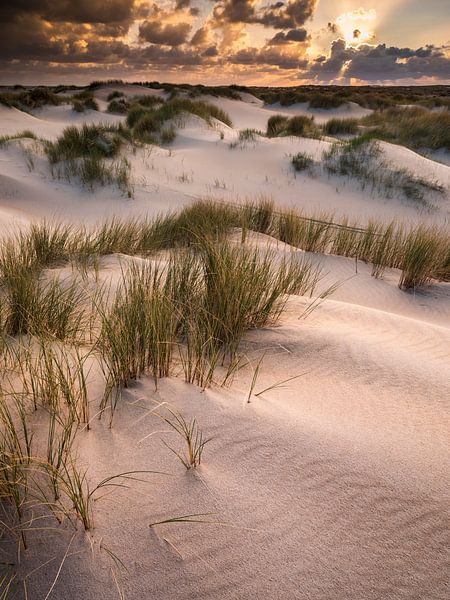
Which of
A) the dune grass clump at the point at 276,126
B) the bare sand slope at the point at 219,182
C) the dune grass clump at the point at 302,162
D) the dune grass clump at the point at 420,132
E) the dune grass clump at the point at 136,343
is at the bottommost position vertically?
the bare sand slope at the point at 219,182

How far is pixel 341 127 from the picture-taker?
14859mm

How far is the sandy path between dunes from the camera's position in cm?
104

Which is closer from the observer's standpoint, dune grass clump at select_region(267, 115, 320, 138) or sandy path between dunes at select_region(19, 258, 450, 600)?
sandy path between dunes at select_region(19, 258, 450, 600)

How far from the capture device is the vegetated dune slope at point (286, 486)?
105 centimetres

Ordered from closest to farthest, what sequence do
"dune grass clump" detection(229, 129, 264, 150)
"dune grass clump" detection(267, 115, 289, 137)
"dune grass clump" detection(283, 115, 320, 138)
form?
"dune grass clump" detection(229, 129, 264, 150) < "dune grass clump" detection(283, 115, 320, 138) < "dune grass clump" detection(267, 115, 289, 137)

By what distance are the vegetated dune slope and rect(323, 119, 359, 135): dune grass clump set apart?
1444 centimetres

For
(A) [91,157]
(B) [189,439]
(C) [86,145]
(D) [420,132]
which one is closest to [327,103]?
(D) [420,132]

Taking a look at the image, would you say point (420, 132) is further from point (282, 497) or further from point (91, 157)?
point (282, 497)

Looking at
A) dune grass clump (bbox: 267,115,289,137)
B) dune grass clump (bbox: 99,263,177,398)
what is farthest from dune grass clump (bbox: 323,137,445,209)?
dune grass clump (bbox: 99,263,177,398)

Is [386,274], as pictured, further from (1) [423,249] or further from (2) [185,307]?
(2) [185,307]

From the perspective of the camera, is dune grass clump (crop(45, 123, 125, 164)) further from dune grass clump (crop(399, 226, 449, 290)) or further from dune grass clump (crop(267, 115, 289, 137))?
dune grass clump (crop(399, 226, 449, 290))

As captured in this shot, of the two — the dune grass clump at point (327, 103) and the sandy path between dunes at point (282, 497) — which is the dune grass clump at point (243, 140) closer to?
the sandy path between dunes at point (282, 497)

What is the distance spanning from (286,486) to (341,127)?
15906 mm

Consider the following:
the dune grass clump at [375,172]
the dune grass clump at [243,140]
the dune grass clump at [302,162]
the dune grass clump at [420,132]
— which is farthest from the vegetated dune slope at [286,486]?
the dune grass clump at [420,132]
